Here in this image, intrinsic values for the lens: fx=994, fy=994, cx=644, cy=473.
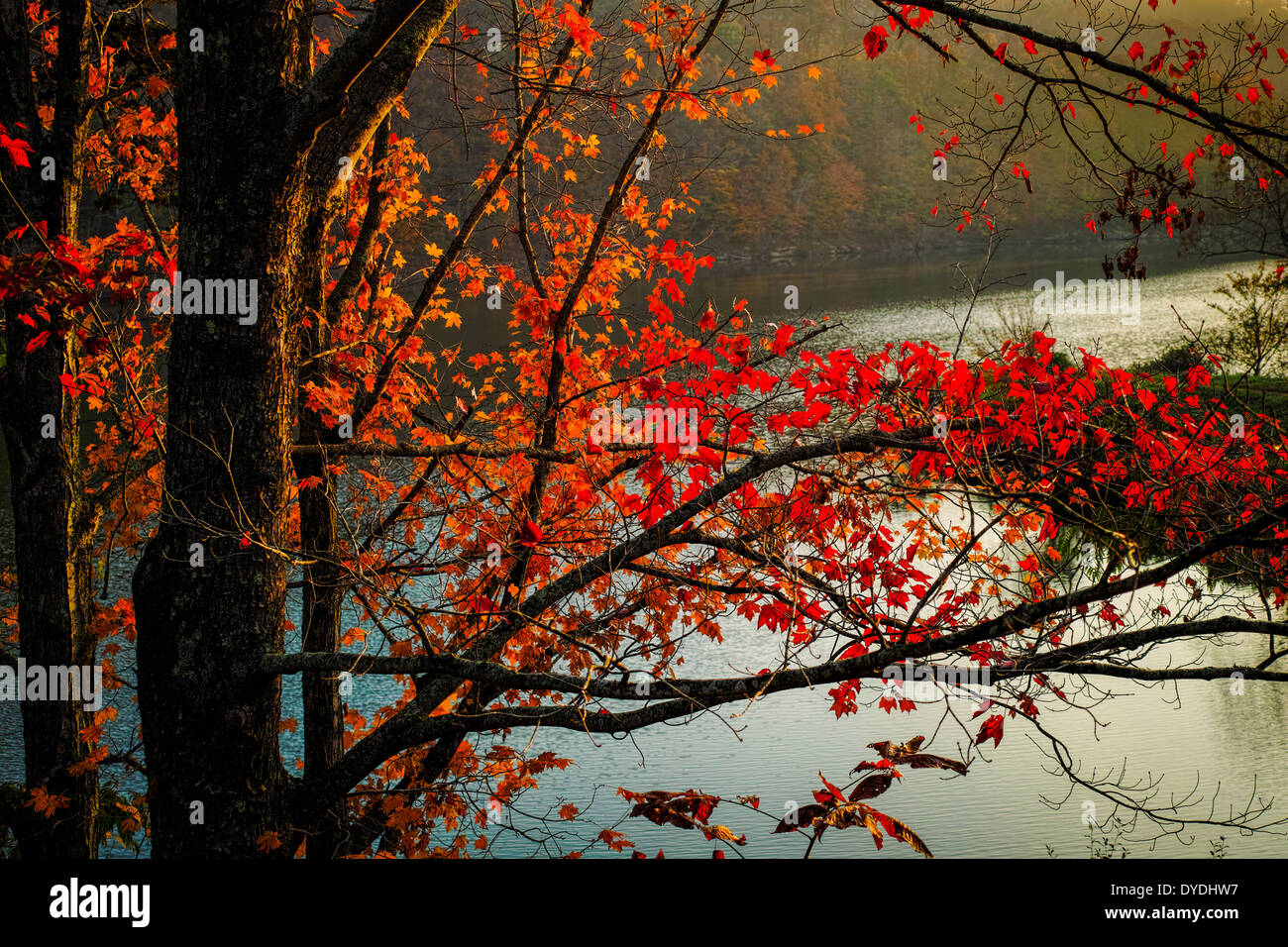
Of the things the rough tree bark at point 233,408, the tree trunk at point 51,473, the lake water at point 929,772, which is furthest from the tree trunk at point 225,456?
the lake water at point 929,772

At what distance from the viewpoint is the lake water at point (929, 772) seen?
854 cm

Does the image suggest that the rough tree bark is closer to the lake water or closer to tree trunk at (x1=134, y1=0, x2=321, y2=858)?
tree trunk at (x1=134, y1=0, x2=321, y2=858)

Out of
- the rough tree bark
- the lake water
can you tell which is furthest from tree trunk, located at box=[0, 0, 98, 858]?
the lake water

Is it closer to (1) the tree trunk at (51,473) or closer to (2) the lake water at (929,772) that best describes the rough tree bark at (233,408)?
(1) the tree trunk at (51,473)

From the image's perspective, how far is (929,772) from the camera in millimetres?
9891

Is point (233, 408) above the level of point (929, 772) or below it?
above

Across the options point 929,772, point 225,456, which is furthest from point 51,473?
point 929,772

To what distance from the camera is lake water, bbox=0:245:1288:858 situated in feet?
28.0

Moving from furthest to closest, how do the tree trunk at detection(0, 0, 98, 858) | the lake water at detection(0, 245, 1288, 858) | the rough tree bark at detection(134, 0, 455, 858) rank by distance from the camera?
the lake water at detection(0, 245, 1288, 858), the tree trunk at detection(0, 0, 98, 858), the rough tree bark at detection(134, 0, 455, 858)

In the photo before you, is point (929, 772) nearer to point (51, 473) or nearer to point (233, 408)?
point (51, 473)

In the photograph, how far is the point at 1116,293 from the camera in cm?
3653

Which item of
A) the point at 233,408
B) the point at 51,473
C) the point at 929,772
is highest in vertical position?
the point at 233,408

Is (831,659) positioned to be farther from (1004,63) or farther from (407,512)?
(407,512)
